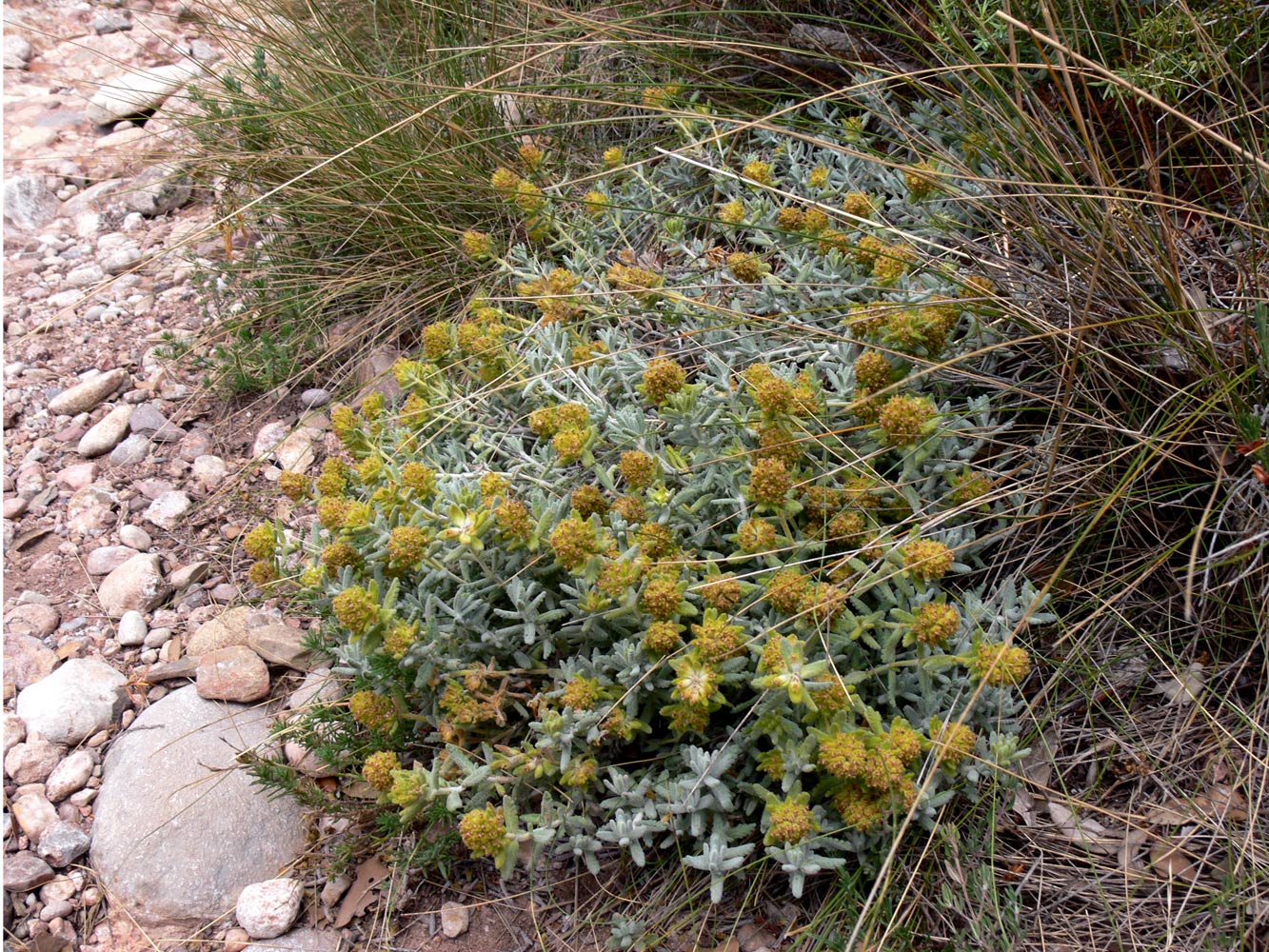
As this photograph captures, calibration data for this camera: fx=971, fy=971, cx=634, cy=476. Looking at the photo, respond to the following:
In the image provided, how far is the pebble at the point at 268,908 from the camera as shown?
1.99 m

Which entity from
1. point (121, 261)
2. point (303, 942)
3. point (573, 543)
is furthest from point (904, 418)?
point (121, 261)

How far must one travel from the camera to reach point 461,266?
3.21 meters

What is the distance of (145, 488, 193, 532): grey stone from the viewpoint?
2895 mm

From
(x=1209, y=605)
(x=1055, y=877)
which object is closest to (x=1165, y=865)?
(x=1055, y=877)

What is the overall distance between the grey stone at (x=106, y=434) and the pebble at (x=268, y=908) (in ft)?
5.60

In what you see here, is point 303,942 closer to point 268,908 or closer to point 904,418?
point 268,908

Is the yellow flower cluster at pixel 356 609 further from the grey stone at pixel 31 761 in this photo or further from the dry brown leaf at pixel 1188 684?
the dry brown leaf at pixel 1188 684

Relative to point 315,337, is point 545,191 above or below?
above

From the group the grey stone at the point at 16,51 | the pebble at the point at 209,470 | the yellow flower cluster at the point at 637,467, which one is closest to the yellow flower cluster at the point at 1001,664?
the yellow flower cluster at the point at 637,467

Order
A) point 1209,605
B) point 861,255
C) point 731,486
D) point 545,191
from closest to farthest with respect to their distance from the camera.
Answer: point 1209,605, point 731,486, point 861,255, point 545,191

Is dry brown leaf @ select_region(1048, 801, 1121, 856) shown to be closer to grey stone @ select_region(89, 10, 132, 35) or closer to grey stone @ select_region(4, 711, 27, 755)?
grey stone @ select_region(4, 711, 27, 755)

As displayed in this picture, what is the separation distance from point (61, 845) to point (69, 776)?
0.19 m

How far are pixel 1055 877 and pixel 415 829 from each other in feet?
4.17

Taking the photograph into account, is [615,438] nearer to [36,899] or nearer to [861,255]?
[861,255]
